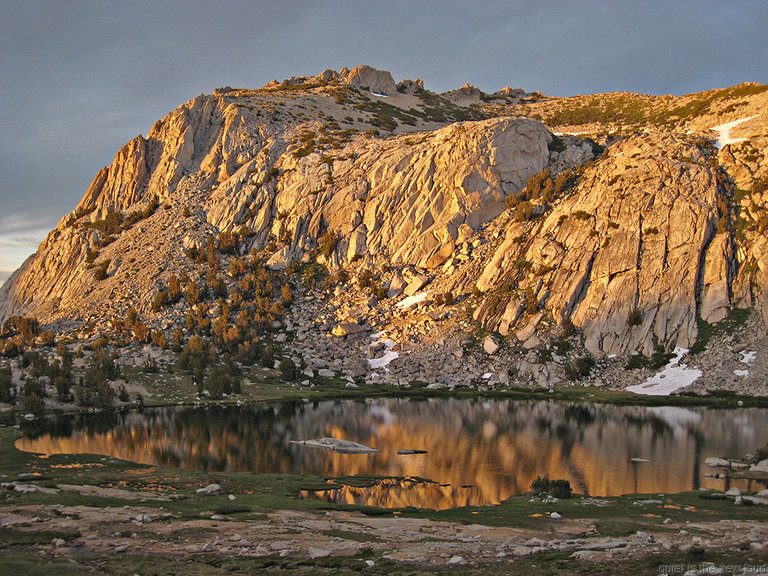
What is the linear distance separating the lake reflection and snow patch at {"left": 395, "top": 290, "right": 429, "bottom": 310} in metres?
35.3

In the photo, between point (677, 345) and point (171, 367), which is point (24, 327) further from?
point (677, 345)

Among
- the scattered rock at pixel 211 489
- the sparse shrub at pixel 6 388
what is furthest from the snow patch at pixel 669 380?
the sparse shrub at pixel 6 388

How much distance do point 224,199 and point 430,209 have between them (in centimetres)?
4676

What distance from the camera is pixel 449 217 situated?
113812mm

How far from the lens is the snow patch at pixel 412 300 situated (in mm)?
105312

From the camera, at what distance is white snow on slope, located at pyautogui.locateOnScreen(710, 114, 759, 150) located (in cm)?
10767

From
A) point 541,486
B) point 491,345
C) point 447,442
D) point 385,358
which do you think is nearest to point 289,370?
point 385,358

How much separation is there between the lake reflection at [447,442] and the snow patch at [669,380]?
11.8 metres

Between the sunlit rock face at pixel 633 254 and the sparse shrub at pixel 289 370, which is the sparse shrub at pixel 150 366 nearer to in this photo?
the sparse shrub at pixel 289 370

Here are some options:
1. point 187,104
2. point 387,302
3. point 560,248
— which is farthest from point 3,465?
point 187,104

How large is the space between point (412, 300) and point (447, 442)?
58.4 m

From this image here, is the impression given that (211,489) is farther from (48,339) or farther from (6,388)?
(48,339)

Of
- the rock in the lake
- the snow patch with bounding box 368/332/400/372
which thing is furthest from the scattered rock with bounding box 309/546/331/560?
the snow patch with bounding box 368/332/400/372

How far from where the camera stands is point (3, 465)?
3416cm
